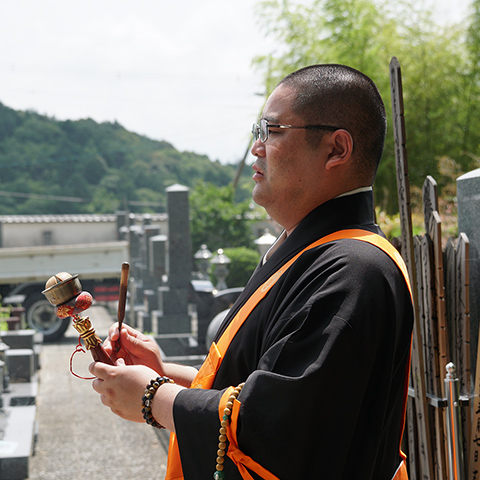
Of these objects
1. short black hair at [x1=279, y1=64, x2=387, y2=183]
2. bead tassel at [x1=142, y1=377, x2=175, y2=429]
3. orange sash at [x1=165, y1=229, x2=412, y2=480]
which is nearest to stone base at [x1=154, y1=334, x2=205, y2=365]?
orange sash at [x1=165, y1=229, x2=412, y2=480]

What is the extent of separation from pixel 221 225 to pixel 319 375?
15.1 metres

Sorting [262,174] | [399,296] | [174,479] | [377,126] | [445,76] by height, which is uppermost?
[445,76]

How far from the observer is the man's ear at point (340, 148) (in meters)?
1.33

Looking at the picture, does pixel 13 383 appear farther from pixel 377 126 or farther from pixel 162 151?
pixel 162 151

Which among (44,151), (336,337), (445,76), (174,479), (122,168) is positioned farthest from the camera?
(122,168)

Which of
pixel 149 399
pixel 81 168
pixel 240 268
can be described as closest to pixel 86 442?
pixel 149 399

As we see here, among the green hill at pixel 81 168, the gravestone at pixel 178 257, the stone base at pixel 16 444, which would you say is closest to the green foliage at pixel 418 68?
the gravestone at pixel 178 257

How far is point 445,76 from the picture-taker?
29.8ft

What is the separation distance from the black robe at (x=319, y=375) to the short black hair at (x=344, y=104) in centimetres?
26

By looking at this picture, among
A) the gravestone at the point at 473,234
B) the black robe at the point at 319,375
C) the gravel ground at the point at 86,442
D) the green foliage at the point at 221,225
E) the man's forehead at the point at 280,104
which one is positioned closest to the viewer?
the black robe at the point at 319,375

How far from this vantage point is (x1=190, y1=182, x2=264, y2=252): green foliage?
16125mm

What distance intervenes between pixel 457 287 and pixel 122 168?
2990cm

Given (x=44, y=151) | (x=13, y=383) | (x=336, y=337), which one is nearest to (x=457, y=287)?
(x=336, y=337)

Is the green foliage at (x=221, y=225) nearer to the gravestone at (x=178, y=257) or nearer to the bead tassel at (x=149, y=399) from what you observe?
the gravestone at (x=178, y=257)
